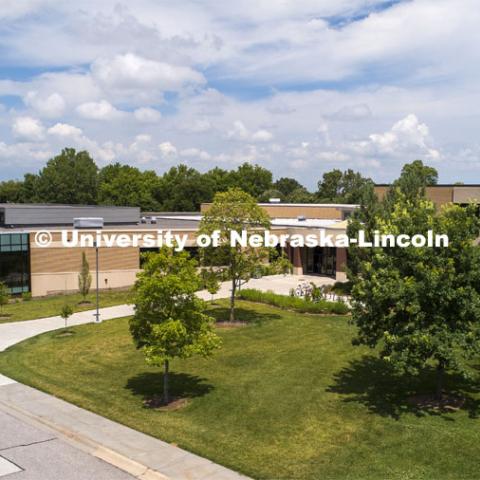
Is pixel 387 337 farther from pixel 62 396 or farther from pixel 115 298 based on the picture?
pixel 115 298

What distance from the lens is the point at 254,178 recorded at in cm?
12688

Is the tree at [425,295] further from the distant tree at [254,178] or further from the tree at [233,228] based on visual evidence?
the distant tree at [254,178]

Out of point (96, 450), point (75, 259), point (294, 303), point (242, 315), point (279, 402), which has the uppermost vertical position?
point (75, 259)

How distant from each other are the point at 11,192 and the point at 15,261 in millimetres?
91568

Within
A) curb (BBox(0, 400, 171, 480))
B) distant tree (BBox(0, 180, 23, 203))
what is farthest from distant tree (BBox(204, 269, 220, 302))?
distant tree (BBox(0, 180, 23, 203))

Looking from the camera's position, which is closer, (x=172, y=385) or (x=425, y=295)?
(x=425, y=295)

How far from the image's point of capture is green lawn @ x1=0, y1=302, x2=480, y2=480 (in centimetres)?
1589

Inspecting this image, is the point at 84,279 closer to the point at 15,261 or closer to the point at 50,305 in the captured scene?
the point at 50,305

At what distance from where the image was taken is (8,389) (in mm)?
22562

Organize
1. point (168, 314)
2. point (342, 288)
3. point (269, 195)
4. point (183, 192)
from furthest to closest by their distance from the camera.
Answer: point (269, 195)
point (183, 192)
point (342, 288)
point (168, 314)

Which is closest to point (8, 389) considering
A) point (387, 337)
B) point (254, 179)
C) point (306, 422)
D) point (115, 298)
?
point (306, 422)

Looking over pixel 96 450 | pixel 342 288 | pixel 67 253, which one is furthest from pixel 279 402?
pixel 67 253

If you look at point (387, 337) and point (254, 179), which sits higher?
point (254, 179)

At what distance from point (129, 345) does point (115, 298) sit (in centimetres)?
1421
